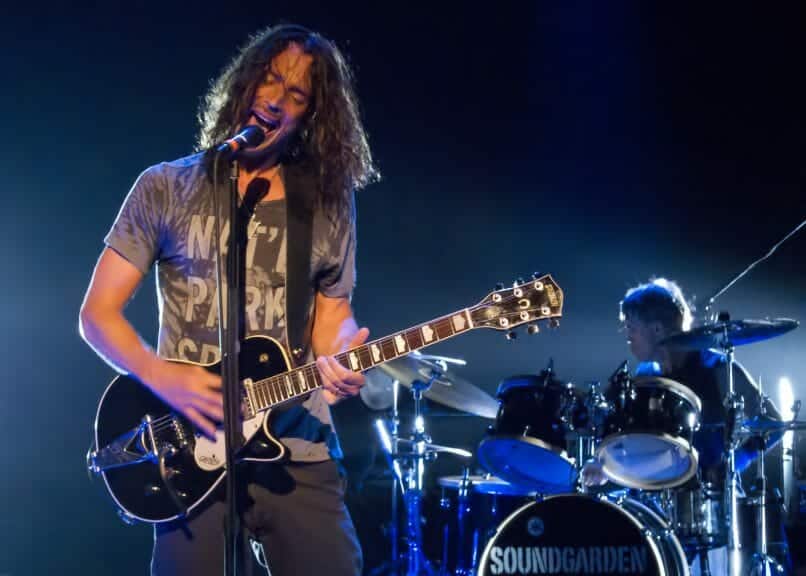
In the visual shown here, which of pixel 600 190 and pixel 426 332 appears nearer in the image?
pixel 426 332

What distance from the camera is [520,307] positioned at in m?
2.81

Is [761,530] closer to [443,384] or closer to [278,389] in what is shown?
[443,384]

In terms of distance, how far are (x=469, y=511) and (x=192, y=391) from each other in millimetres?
4361

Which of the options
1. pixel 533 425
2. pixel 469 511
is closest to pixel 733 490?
pixel 533 425

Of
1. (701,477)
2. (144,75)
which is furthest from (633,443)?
(144,75)

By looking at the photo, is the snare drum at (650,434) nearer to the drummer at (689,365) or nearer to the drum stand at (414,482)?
the drummer at (689,365)

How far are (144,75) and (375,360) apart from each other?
12.4 ft

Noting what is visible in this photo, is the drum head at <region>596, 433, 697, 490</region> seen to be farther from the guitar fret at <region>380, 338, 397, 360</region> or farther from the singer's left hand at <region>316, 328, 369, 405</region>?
the singer's left hand at <region>316, 328, 369, 405</region>

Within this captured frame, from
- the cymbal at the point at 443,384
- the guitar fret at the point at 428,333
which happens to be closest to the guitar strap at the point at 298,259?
the guitar fret at the point at 428,333

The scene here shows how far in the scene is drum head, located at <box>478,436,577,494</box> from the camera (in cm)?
469

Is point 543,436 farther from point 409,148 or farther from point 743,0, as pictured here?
point 743,0

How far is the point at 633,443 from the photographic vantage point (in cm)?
482

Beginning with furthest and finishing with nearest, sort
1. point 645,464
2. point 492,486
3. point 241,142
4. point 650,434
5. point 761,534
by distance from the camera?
point 492,486 < point 761,534 < point 645,464 < point 650,434 < point 241,142

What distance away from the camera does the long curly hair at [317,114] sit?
9.70ft
